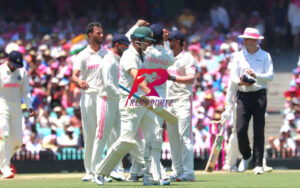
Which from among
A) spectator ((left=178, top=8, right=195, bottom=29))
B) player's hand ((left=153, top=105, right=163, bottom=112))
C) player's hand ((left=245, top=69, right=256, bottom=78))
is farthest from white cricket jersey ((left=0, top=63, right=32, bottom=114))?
spectator ((left=178, top=8, right=195, bottom=29))

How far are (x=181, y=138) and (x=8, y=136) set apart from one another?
10.3ft

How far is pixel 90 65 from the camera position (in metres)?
16.1

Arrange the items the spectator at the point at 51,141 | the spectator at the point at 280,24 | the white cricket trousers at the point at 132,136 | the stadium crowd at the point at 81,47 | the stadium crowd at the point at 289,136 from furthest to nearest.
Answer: the spectator at the point at 280,24 → the stadium crowd at the point at 81,47 → the spectator at the point at 51,141 → the stadium crowd at the point at 289,136 → the white cricket trousers at the point at 132,136

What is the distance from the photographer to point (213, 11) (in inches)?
1319

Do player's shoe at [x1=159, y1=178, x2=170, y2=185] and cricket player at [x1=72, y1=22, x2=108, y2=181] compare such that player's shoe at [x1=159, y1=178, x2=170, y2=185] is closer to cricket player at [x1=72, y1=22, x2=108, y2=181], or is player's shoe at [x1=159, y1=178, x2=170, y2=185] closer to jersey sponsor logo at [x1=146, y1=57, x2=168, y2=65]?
jersey sponsor logo at [x1=146, y1=57, x2=168, y2=65]

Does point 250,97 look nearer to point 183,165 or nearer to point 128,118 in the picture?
point 183,165

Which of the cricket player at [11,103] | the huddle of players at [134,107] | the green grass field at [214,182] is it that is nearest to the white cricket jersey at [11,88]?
the cricket player at [11,103]

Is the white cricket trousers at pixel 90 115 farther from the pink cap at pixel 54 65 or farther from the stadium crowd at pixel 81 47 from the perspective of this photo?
the pink cap at pixel 54 65

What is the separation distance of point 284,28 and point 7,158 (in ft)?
61.2

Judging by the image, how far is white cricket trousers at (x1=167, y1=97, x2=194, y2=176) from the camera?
51.4ft

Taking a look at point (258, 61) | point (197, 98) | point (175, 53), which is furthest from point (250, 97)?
point (197, 98)

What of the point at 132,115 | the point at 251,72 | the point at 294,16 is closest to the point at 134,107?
the point at 132,115

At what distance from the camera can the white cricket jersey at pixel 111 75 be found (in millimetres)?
15164

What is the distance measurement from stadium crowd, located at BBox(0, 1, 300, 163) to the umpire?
1.36 meters
